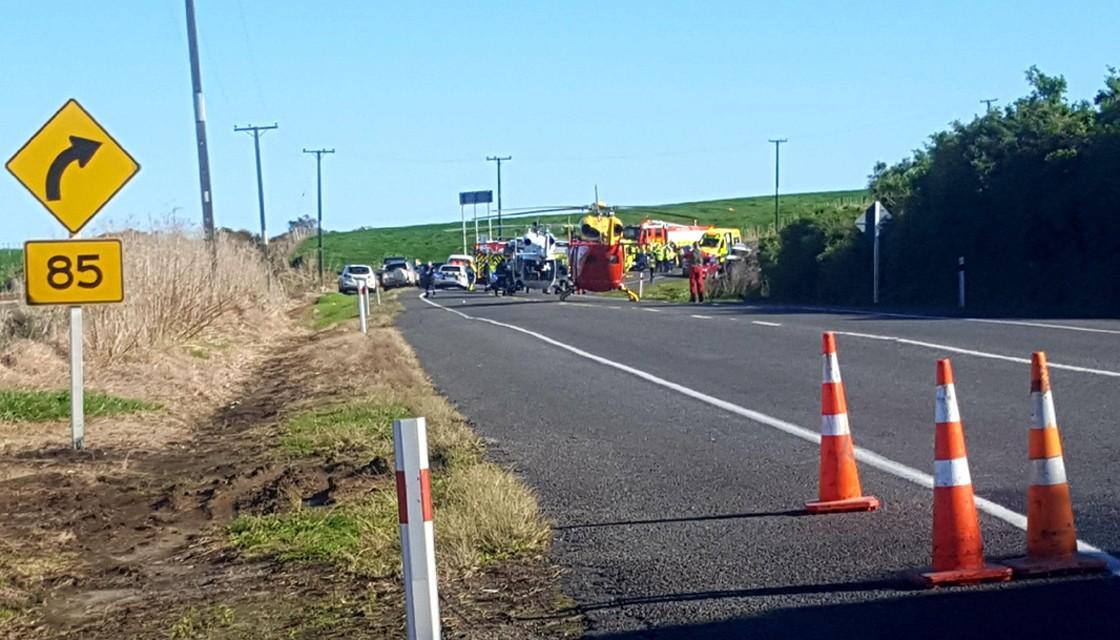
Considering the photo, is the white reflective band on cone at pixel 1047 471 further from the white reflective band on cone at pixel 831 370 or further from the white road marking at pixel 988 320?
the white road marking at pixel 988 320

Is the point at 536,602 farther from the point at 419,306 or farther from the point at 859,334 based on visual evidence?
the point at 419,306

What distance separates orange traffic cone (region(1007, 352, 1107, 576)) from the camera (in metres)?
6.74

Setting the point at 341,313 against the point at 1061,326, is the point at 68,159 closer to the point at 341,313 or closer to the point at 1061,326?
the point at 1061,326

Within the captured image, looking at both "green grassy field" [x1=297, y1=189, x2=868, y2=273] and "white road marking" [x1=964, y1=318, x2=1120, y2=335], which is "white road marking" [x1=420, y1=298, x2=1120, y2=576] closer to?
"white road marking" [x1=964, y1=318, x2=1120, y2=335]

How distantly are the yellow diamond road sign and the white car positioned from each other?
57573mm

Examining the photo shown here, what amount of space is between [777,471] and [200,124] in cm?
2210

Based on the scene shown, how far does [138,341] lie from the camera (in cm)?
2097

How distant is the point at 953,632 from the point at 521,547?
2.64m

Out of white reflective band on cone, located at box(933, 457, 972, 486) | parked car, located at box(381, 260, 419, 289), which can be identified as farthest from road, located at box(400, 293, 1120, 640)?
parked car, located at box(381, 260, 419, 289)

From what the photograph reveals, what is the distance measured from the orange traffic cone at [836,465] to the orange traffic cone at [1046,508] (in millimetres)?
1581

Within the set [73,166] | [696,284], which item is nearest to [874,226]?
[696,284]

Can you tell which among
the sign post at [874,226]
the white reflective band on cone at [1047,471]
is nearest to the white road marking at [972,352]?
the white reflective band on cone at [1047,471]

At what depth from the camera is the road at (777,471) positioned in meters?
6.39

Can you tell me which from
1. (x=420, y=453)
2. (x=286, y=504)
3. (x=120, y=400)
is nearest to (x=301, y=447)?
(x=286, y=504)
